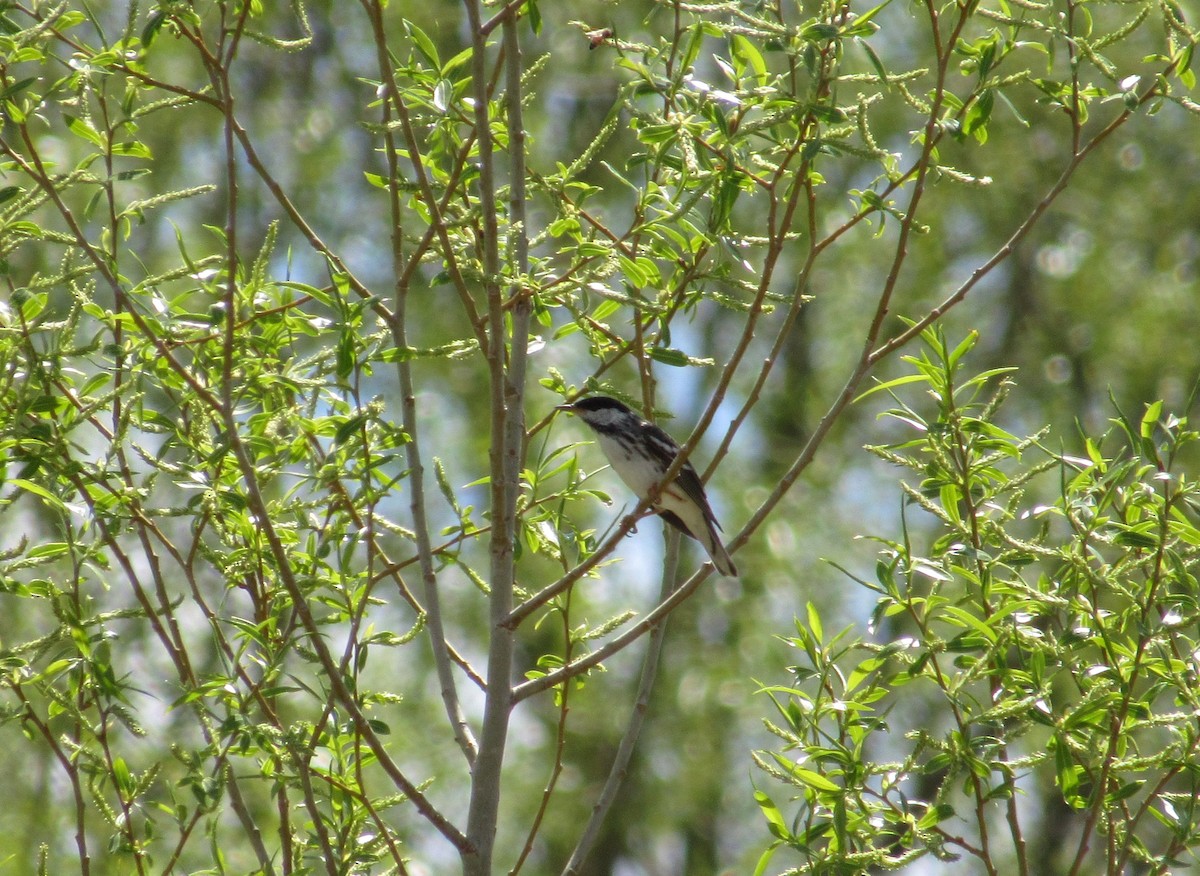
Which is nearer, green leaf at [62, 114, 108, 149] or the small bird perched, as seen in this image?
green leaf at [62, 114, 108, 149]

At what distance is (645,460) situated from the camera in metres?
5.04

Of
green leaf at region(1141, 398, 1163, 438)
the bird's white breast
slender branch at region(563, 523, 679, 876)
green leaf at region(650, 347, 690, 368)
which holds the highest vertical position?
the bird's white breast

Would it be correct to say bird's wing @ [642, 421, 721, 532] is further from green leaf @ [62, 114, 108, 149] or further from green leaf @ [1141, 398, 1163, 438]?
green leaf @ [62, 114, 108, 149]

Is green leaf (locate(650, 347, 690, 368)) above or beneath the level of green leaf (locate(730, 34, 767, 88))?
beneath

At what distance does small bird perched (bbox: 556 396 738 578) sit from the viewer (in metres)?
4.85

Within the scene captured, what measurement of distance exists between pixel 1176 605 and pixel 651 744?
8123 millimetres

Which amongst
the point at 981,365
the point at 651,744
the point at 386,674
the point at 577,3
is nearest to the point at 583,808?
the point at 651,744

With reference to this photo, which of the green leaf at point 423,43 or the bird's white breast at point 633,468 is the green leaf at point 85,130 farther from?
the bird's white breast at point 633,468

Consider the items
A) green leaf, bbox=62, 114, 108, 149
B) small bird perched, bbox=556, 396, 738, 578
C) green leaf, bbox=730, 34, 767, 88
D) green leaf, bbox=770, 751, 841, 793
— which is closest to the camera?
green leaf, bbox=770, 751, 841, 793

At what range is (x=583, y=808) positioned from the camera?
393 inches

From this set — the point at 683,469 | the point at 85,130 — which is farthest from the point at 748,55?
the point at 683,469

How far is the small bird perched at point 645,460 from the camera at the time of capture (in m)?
4.85

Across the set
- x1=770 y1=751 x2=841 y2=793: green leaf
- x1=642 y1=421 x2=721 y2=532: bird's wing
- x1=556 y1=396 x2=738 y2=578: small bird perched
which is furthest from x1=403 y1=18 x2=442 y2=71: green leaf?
x1=642 y1=421 x2=721 y2=532: bird's wing

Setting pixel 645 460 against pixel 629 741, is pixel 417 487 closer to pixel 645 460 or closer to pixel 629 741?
pixel 629 741
